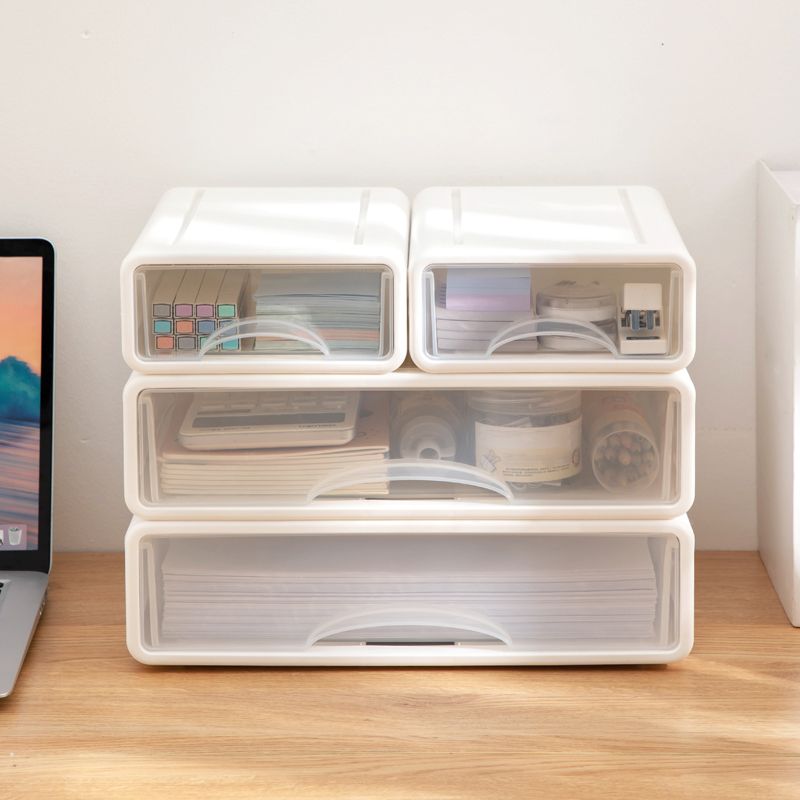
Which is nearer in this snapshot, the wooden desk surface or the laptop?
the wooden desk surface

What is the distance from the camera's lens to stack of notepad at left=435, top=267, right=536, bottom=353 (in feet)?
3.63

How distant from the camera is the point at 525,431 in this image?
1.14m

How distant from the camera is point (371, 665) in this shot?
1.19m

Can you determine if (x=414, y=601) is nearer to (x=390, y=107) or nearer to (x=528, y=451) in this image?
(x=528, y=451)

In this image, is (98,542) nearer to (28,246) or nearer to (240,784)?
(28,246)

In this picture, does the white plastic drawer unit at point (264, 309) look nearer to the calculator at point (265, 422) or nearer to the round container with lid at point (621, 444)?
the calculator at point (265, 422)

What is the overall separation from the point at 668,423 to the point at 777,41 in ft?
1.61

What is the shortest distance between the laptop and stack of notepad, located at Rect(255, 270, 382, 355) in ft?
1.13

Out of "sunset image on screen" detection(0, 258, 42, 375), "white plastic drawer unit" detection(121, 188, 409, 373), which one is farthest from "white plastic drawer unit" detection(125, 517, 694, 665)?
"sunset image on screen" detection(0, 258, 42, 375)

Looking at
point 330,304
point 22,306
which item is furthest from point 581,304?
point 22,306

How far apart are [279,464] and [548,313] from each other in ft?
0.99

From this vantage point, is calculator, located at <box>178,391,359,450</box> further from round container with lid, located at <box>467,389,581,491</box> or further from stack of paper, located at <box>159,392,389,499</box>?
round container with lid, located at <box>467,389,581,491</box>

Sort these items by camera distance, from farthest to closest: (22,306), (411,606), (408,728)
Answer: (22,306), (411,606), (408,728)

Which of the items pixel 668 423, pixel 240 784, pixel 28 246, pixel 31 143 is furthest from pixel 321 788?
pixel 31 143
